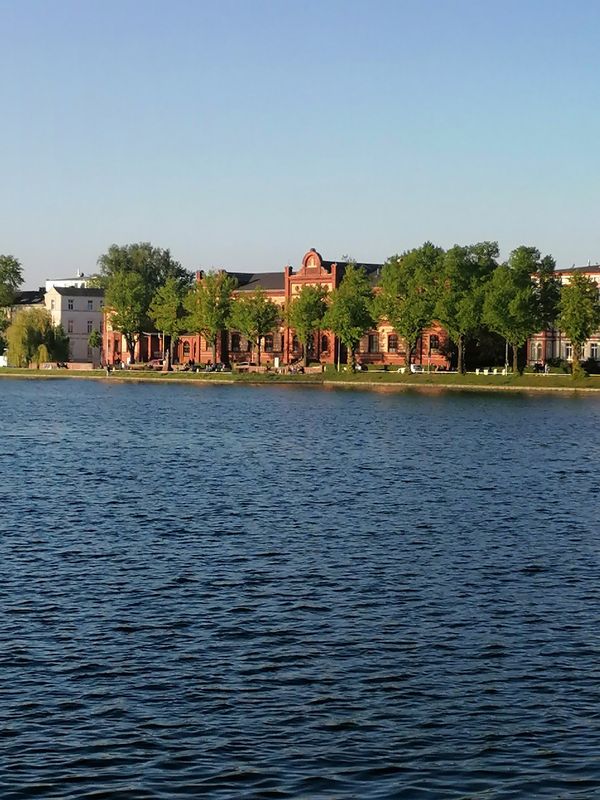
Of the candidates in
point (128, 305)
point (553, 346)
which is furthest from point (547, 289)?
point (128, 305)

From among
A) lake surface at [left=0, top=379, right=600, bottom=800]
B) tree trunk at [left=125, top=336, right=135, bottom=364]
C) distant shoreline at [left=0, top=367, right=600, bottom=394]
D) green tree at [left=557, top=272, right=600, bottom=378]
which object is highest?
green tree at [left=557, top=272, right=600, bottom=378]

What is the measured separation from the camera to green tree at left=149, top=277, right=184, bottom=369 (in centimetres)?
17888

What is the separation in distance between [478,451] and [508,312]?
73711 mm

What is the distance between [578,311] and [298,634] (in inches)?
4587

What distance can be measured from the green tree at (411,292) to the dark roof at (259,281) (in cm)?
3142

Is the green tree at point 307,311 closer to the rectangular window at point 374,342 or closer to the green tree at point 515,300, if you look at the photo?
the rectangular window at point 374,342

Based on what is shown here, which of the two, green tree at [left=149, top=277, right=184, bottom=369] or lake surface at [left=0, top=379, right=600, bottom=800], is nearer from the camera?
lake surface at [left=0, top=379, right=600, bottom=800]

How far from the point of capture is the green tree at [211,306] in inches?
6831

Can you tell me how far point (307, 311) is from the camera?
162750 mm

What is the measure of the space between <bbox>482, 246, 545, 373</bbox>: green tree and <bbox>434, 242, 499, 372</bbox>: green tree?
1.63 m

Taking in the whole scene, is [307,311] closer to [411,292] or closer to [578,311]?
[411,292]

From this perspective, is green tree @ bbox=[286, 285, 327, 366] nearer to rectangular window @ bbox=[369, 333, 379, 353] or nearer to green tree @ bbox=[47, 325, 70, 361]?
rectangular window @ bbox=[369, 333, 379, 353]

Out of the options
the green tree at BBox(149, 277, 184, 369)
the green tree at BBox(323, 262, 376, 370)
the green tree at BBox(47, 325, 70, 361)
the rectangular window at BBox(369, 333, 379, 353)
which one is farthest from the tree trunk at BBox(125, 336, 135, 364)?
the green tree at BBox(323, 262, 376, 370)

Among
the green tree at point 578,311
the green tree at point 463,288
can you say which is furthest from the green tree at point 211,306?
the green tree at point 578,311
